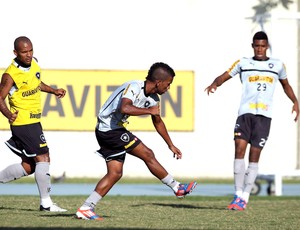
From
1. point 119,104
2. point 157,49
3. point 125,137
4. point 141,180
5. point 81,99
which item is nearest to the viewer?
point 119,104

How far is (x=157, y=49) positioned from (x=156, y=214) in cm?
1162

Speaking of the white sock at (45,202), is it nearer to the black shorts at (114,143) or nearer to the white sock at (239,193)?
the black shorts at (114,143)

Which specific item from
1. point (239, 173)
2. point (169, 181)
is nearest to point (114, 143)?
point (169, 181)

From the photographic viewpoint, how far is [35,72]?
1336 centimetres

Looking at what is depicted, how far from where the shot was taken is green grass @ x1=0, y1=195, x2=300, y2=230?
1173 cm

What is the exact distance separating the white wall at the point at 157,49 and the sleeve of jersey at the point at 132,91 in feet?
39.4

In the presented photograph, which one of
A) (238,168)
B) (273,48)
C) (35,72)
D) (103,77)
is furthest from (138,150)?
(103,77)

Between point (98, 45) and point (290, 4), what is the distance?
4202 millimetres

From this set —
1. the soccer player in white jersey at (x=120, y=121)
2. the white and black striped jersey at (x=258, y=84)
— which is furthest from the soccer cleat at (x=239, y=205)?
the soccer player in white jersey at (x=120, y=121)

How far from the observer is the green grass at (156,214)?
11734mm

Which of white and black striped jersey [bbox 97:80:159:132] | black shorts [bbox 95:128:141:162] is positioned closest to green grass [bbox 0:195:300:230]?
black shorts [bbox 95:128:141:162]

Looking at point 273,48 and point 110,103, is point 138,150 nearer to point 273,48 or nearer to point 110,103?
point 110,103

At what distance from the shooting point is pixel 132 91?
480 inches

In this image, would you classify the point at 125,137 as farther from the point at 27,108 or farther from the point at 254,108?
the point at 254,108
